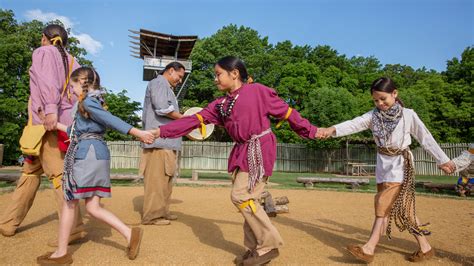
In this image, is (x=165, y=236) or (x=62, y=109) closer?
(x=62, y=109)

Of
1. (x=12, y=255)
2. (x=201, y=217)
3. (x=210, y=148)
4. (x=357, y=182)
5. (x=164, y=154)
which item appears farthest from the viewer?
(x=210, y=148)

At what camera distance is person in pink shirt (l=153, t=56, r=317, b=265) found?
3.15 metres

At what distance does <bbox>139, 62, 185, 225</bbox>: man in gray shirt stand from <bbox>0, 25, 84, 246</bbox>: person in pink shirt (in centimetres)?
113

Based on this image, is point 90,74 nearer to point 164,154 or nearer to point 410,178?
point 164,154

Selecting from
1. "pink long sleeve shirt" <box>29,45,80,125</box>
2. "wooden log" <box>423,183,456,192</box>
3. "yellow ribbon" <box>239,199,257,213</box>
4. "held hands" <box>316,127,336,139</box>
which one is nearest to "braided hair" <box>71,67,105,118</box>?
"pink long sleeve shirt" <box>29,45,80,125</box>

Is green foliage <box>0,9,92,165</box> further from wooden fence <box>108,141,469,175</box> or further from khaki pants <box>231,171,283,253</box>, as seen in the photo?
khaki pants <box>231,171,283,253</box>

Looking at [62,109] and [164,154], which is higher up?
[62,109]

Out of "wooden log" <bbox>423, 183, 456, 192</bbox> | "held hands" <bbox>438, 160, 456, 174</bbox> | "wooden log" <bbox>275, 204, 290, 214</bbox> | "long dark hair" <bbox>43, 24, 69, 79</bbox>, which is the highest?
"long dark hair" <bbox>43, 24, 69, 79</bbox>

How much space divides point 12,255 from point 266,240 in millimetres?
2395

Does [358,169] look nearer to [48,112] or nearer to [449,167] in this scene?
[449,167]

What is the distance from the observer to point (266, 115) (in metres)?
3.41

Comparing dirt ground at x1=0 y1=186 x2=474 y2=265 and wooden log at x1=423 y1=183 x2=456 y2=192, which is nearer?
dirt ground at x1=0 y1=186 x2=474 y2=265

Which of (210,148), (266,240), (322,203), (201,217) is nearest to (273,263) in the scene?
(266,240)

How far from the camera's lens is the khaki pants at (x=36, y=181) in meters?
3.81
